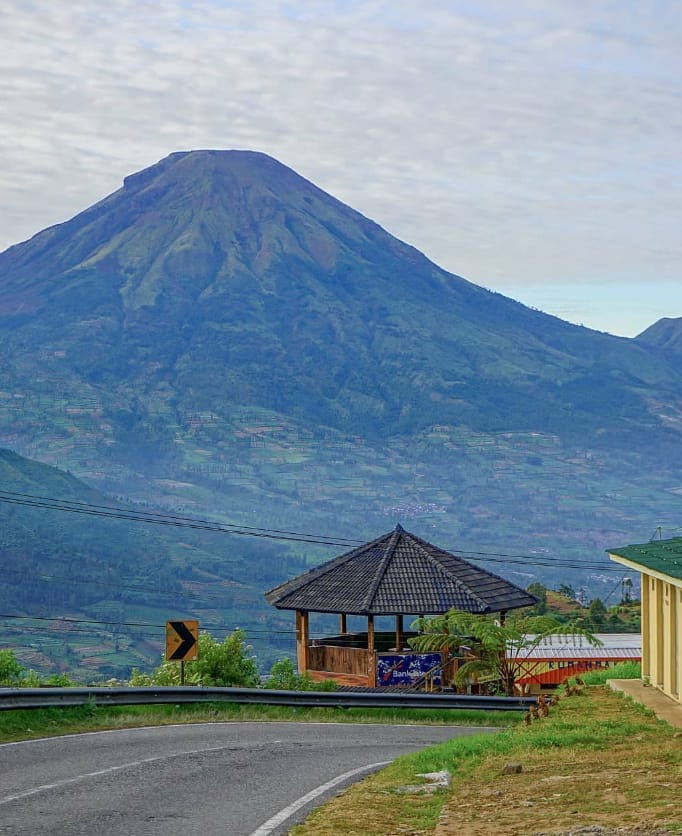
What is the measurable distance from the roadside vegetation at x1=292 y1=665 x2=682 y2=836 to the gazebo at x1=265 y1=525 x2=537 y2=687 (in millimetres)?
17899

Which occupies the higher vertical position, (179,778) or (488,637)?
(179,778)

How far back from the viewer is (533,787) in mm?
12117

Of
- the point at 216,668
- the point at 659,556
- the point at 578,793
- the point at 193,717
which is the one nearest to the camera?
the point at 578,793

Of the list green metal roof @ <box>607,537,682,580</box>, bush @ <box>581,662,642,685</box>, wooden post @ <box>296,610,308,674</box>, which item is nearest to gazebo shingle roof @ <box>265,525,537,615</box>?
wooden post @ <box>296,610,308,674</box>

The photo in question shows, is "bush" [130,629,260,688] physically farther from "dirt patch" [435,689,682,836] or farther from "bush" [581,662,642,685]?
"dirt patch" [435,689,682,836]

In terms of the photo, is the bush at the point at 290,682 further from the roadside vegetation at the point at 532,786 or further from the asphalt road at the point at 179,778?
the roadside vegetation at the point at 532,786

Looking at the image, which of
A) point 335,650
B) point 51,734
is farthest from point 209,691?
point 335,650

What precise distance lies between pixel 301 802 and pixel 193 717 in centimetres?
873

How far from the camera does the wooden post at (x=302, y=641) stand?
3628 cm

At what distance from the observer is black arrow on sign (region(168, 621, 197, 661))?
75.8 ft

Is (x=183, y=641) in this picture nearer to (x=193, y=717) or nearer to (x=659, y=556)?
(x=193, y=717)

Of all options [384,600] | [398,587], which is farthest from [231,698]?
[398,587]

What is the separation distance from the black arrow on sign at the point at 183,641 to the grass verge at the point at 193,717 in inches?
57.2

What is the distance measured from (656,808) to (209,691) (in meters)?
12.2
